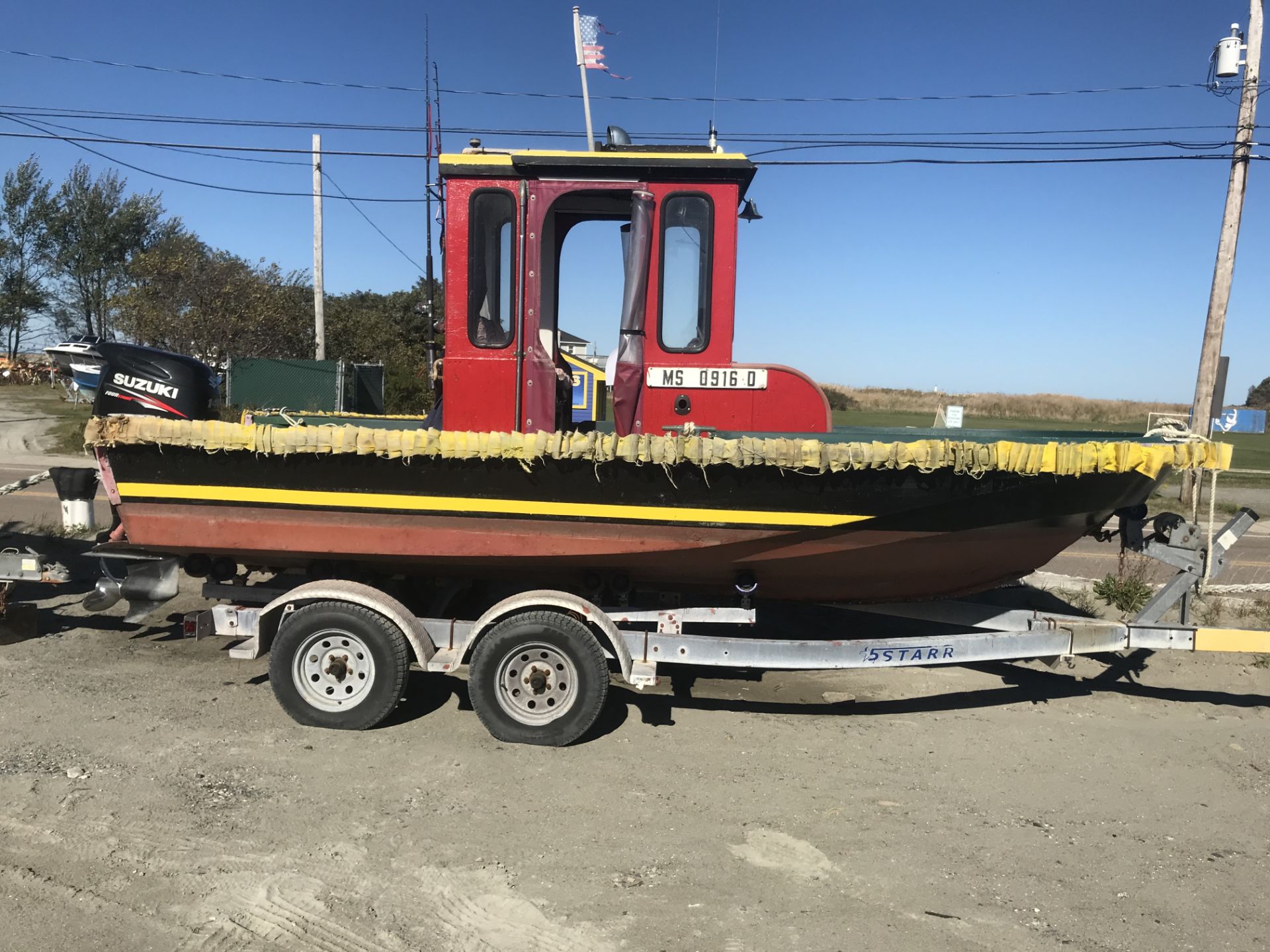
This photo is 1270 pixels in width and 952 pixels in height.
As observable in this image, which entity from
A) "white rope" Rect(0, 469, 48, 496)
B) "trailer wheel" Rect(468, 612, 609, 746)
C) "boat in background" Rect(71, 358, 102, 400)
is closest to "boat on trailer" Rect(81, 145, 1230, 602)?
"trailer wheel" Rect(468, 612, 609, 746)

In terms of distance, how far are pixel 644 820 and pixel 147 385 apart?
3714 mm

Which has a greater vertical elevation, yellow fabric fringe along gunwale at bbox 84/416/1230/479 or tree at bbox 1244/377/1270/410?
tree at bbox 1244/377/1270/410

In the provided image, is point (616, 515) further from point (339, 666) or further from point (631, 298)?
point (339, 666)

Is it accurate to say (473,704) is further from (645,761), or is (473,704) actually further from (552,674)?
(645,761)

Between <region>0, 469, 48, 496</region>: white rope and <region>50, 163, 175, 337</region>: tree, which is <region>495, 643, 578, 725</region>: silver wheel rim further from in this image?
<region>50, 163, 175, 337</region>: tree

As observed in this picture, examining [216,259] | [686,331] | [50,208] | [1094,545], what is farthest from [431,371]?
[50,208]

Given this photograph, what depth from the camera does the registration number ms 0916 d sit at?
4484 mm

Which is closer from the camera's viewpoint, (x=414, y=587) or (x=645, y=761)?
(x=645, y=761)

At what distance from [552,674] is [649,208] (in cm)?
255

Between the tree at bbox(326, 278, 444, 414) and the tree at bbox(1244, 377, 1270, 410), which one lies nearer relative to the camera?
the tree at bbox(326, 278, 444, 414)

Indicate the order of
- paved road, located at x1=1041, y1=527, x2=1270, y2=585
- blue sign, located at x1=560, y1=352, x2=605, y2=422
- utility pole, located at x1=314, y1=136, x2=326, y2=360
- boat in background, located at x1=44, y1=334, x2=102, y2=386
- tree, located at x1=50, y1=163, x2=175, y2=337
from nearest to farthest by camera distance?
1. boat in background, located at x1=44, y1=334, x2=102, y2=386
2. blue sign, located at x1=560, y1=352, x2=605, y2=422
3. paved road, located at x1=1041, y1=527, x2=1270, y2=585
4. utility pole, located at x1=314, y1=136, x2=326, y2=360
5. tree, located at x1=50, y1=163, x2=175, y2=337

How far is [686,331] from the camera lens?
454 cm

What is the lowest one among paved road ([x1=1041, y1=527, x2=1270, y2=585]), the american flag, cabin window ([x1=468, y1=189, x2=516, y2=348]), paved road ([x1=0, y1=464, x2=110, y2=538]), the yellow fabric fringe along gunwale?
paved road ([x1=1041, y1=527, x2=1270, y2=585])

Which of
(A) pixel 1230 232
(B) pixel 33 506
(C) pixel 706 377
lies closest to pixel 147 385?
(C) pixel 706 377
